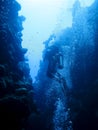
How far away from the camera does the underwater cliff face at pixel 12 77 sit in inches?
591

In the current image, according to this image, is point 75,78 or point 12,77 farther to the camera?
point 75,78

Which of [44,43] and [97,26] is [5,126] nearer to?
[97,26]

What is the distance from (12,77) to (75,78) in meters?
10.8

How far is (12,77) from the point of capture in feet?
55.8

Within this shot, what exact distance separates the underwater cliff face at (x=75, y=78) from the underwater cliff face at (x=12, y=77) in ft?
13.9

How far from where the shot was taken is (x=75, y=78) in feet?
84.4

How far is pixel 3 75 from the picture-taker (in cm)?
1575

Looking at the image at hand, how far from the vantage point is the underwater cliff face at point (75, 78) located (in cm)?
2134

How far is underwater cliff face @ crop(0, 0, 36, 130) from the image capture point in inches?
591

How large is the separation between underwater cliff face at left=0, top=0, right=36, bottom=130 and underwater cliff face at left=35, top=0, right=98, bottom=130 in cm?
423

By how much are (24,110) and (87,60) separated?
37.0 ft

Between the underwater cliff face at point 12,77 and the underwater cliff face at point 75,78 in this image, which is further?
the underwater cliff face at point 75,78

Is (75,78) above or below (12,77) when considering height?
above

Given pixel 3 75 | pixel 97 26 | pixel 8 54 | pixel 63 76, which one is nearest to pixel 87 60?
pixel 97 26
